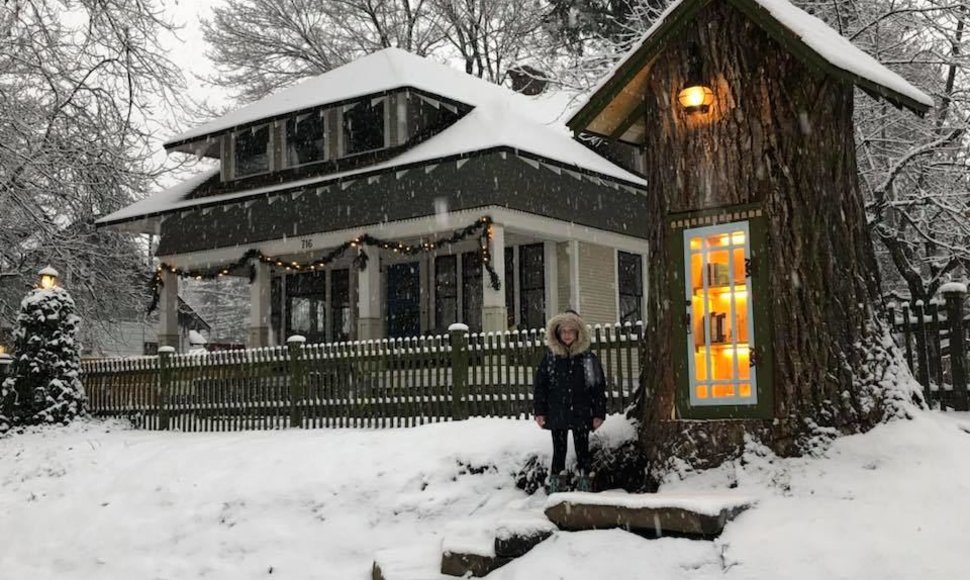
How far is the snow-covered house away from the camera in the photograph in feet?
58.3

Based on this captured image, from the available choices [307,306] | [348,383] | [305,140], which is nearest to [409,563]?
[348,383]

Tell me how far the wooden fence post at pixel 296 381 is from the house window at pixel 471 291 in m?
6.77

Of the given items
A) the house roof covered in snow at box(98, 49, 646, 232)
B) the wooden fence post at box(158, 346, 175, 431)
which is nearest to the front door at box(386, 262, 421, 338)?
the house roof covered in snow at box(98, 49, 646, 232)

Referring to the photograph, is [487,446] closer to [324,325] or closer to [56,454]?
[56,454]

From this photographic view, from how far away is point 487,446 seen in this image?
1023 centimetres

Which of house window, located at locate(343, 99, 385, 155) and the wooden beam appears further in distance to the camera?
house window, located at locate(343, 99, 385, 155)

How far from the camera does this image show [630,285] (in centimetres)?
2134

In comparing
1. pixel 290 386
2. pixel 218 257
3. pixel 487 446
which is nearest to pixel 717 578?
pixel 487 446

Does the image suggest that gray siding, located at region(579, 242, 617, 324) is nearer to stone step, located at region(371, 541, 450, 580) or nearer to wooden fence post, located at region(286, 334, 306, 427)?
wooden fence post, located at region(286, 334, 306, 427)

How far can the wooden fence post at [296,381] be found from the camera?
44.4ft

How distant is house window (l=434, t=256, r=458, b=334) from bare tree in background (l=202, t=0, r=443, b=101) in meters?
15.0

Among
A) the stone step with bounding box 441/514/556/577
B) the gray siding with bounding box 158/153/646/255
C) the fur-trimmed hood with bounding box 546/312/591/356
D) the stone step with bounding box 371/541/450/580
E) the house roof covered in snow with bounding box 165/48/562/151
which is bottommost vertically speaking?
the stone step with bounding box 371/541/450/580

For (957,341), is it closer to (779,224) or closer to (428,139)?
(779,224)

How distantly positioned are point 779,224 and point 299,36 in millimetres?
29037
